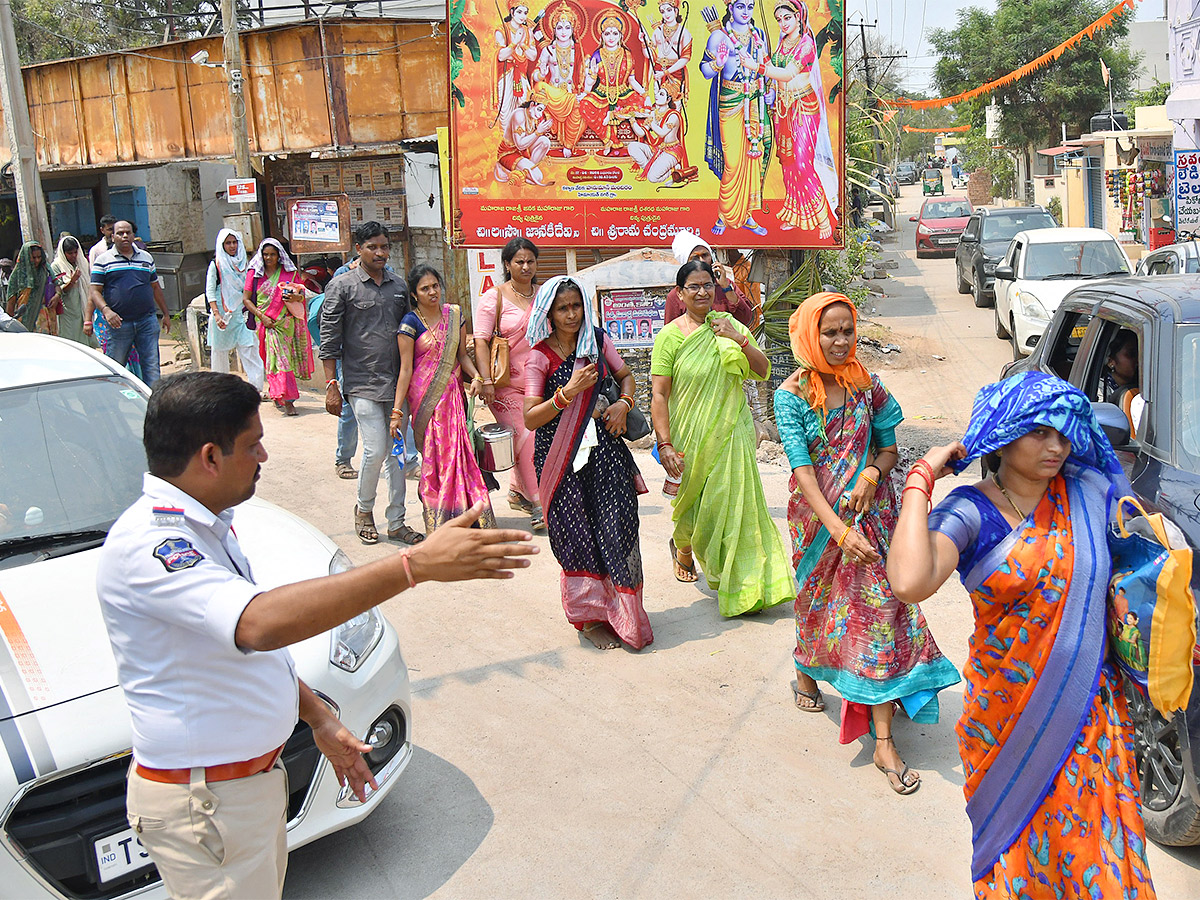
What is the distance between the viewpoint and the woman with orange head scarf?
429 cm

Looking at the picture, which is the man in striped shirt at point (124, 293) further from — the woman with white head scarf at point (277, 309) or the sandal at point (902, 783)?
the sandal at point (902, 783)

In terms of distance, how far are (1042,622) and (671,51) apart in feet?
29.5

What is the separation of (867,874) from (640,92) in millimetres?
8557

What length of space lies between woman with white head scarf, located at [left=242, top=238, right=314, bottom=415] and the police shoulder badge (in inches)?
385

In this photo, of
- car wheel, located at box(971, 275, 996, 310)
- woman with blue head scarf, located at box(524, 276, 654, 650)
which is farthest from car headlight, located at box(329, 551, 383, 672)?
car wheel, located at box(971, 275, 996, 310)

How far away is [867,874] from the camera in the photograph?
3.70m

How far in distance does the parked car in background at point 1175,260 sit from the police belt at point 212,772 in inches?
313

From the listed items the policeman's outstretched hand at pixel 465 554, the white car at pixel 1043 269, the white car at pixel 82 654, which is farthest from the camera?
the white car at pixel 1043 269

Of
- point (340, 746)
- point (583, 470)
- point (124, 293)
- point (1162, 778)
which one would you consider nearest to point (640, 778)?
point (583, 470)

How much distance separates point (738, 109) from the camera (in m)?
10.6

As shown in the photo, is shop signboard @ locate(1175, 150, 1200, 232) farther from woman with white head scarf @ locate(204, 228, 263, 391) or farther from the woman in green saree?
woman with white head scarf @ locate(204, 228, 263, 391)

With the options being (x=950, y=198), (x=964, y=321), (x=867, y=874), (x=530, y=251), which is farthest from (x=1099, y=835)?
(x=950, y=198)

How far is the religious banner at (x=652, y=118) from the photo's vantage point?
1058 cm

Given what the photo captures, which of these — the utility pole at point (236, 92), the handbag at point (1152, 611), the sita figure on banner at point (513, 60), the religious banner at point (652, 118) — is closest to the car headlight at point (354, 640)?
the handbag at point (1152, 611)
